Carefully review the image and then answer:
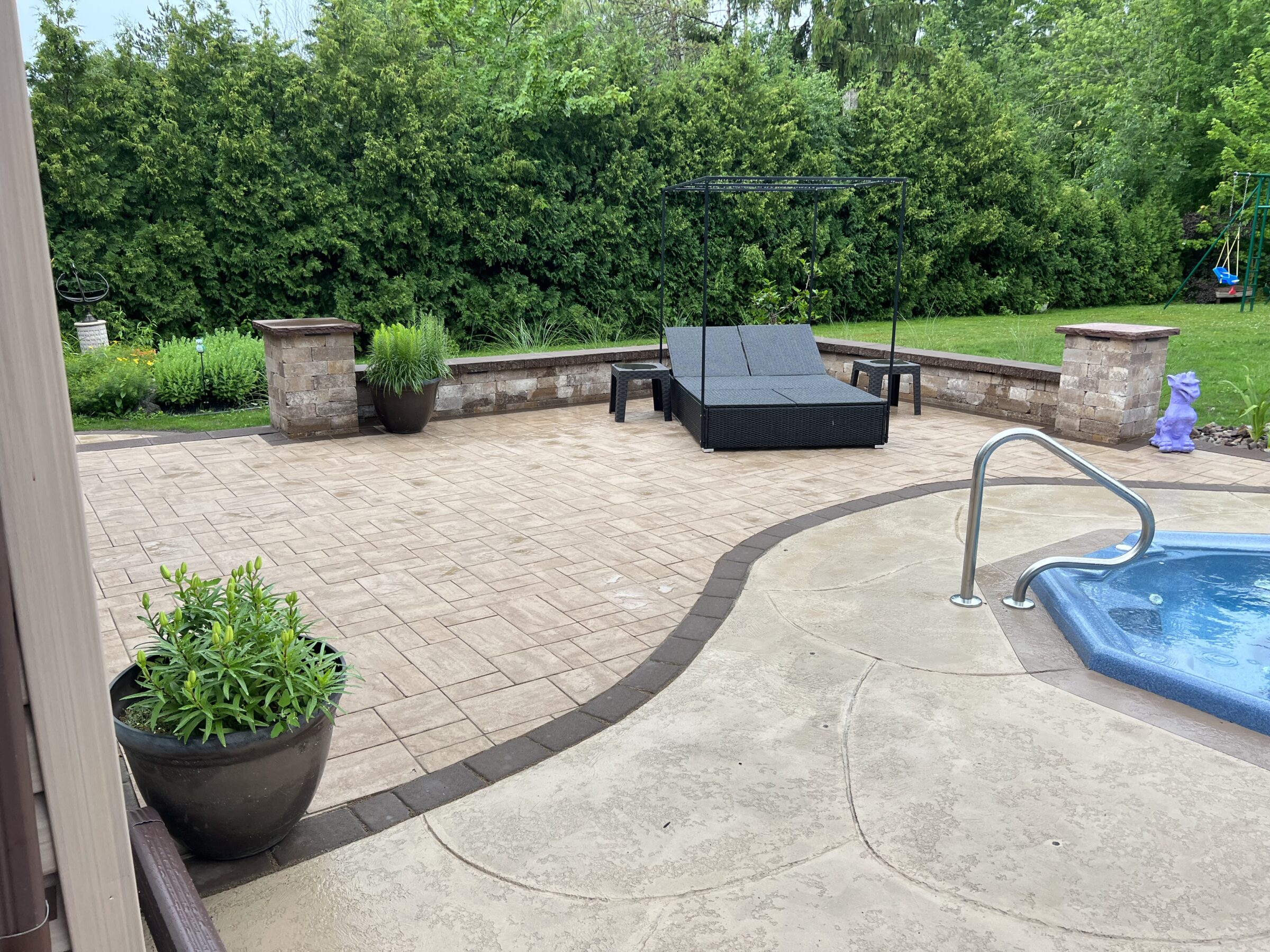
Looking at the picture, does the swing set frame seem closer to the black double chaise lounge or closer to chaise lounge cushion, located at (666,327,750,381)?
the black double chaise lounge

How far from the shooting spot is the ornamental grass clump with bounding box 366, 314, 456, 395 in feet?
25.2

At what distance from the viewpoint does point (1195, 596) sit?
14.8 ft

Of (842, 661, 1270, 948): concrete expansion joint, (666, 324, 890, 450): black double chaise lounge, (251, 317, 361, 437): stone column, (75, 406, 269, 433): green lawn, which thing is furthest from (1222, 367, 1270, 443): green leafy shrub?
(75, 406, 269, 433): green lawn

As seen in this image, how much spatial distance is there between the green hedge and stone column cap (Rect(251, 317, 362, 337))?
153 cm

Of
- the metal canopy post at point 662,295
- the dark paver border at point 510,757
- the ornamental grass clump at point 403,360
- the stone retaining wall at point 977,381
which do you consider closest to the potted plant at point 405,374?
the ornamental grass clump at point 403,360

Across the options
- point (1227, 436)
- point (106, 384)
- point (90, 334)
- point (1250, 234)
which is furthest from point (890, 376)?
point (1250, 234)

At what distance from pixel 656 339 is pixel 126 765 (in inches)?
404

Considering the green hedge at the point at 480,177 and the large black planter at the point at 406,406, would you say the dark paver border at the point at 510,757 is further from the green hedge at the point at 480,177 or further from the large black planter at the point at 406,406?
the green hedge at the point at 480,177

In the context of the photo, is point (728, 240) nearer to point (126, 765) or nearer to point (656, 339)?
point (656, 339)

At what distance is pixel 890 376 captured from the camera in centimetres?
843

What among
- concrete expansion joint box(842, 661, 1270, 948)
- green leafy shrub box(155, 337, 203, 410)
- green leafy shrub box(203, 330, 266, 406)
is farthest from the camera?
green leafy shrub box(203, 330, 266, 406)

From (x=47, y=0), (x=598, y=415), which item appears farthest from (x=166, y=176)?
(x=598, y=415)

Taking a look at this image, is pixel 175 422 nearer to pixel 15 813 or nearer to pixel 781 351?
pixel 781 351

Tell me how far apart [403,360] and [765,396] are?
3.05m
